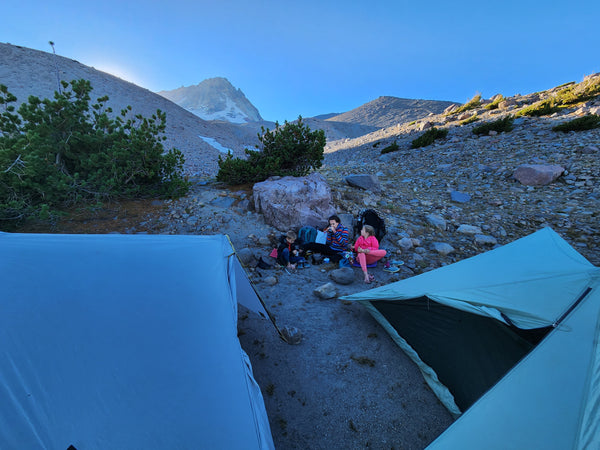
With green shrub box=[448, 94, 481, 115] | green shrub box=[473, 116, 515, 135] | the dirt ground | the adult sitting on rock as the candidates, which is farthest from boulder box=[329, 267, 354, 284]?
green shrub box=[448, 94, 481, 115]

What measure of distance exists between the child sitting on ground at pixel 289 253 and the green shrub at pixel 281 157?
10.3ft

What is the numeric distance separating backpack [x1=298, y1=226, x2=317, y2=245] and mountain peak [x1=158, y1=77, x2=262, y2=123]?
9902 centimetres

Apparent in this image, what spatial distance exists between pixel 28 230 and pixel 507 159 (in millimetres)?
15933

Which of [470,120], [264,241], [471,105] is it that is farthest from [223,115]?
[264,241]

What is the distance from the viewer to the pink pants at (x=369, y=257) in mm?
4992

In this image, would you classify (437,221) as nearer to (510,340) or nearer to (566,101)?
(510,340)

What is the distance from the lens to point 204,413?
5.24 ft

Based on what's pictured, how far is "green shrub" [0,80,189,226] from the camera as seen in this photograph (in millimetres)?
4727

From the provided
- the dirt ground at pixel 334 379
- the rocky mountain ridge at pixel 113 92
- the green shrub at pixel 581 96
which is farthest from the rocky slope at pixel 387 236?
the rocky mountain ridge at pixel 113 92

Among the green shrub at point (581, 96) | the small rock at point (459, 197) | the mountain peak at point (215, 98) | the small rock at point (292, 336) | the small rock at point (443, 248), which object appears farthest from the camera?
the mountain peak at point (215, 98)

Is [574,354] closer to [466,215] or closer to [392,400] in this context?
[392,400]

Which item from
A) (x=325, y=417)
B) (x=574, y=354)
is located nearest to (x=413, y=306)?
(x=574, y=354)

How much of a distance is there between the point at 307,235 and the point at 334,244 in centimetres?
78

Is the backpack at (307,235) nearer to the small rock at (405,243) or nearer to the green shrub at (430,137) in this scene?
the small rock at (405,243)
